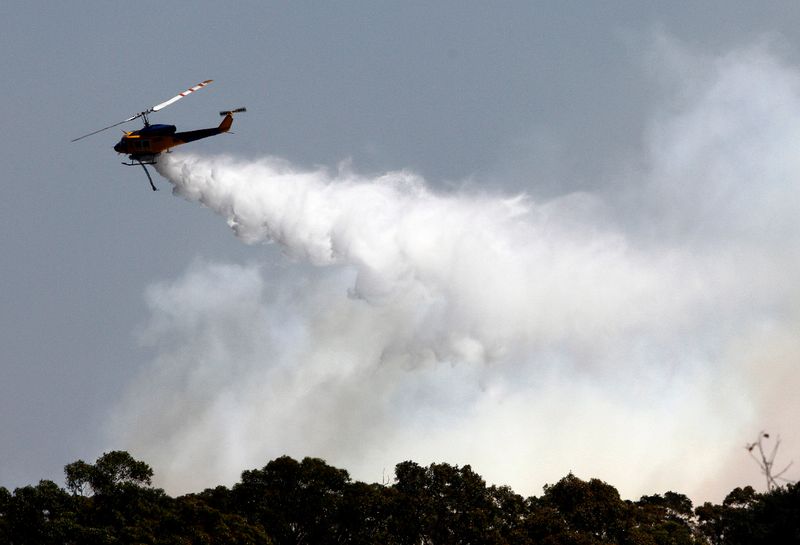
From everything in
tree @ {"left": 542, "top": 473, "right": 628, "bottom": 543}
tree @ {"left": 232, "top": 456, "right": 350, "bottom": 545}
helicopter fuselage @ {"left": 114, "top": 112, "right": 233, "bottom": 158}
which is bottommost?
tree @ {"left": 542, "top": 473, "right": 628, "bottom": 543}

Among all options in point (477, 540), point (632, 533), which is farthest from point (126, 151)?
point (632, 533)

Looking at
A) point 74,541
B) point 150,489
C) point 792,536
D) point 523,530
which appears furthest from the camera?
point 523,530

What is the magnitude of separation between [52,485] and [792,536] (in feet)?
161

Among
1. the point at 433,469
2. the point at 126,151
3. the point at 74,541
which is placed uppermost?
the point at 126,151

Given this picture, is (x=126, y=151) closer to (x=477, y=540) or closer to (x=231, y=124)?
(x=231, y=124)

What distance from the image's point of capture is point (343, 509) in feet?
293

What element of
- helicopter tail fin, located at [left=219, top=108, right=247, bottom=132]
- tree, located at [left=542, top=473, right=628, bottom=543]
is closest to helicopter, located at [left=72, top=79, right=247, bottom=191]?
helicopter tail fin, located at [left=219, top=108, right=247, bottom=132]

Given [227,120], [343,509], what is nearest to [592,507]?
[343,509]

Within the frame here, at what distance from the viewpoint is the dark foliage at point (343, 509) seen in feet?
253

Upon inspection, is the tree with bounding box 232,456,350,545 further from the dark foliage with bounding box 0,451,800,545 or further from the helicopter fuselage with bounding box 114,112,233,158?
the helicopter fuselage with bounding box 114,112,233,158

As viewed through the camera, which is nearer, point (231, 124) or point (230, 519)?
point (230, 519)

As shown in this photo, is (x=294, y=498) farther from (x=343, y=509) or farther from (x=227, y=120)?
(x=227, y=120)

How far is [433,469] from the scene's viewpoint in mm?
91375

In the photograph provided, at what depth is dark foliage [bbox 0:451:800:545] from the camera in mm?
77062
